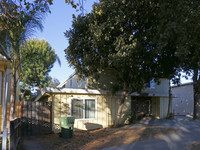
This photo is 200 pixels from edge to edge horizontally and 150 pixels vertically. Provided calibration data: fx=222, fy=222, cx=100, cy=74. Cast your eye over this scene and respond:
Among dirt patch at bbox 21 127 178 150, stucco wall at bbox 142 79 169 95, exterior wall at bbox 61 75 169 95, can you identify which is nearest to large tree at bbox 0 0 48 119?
dirt patch at bbox 21 127 178 150

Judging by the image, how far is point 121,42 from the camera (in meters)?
11.6

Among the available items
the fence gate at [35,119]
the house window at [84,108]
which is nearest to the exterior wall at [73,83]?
the house window at [84,108]

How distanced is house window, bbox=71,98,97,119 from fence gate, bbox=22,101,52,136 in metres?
1.71

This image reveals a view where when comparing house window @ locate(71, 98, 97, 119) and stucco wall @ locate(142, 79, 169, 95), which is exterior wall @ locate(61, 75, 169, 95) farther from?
house window @ locate(71, 98, 97, 119)

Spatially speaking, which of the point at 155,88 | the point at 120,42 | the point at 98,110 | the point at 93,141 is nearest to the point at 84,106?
the point at 98,110

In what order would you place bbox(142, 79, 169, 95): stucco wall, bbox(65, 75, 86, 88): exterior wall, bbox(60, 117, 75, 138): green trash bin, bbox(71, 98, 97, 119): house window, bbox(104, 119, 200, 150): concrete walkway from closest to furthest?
bbox(104, 119, 200, 150): concrete walkway, bbox(60, 117, 75, 138): green trash bin, bbox(71, 98, 97, 119): house window, bbox(65, 75, 86, 88): exterior wall, bbox(142, 79, 169, 95): stucco wall

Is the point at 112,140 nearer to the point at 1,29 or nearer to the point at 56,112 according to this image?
the point at 56,112

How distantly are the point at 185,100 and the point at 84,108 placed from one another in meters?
17.5

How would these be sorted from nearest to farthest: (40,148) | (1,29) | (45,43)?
(1,29) < (40,148) < (45,43)

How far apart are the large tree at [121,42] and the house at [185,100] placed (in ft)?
47.5

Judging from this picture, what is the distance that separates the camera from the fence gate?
11.7 metres

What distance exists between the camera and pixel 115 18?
456 inches

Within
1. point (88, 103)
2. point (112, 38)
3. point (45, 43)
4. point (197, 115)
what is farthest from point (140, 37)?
point (45, 43)

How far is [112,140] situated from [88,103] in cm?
515
